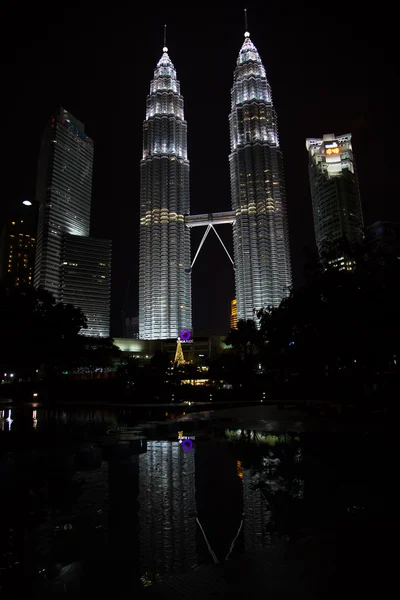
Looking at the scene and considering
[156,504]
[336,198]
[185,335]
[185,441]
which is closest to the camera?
[156,504]

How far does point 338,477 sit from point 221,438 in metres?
6.89

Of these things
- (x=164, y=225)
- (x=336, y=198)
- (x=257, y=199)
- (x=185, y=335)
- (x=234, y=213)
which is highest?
(x=336, y=198)

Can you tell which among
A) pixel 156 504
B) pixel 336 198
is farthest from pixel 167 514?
pixel 336 198

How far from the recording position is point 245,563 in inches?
176

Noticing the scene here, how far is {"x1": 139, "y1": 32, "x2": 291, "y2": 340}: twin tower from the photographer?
6186 inches

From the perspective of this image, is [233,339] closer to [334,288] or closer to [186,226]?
[334,288]

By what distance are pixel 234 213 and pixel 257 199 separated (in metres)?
12.5

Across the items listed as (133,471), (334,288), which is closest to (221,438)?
(133,471)

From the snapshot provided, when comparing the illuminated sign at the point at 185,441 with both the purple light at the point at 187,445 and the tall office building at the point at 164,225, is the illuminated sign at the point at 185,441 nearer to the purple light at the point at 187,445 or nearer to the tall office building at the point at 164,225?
the purple light at the point at 187,445

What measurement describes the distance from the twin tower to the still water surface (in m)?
143

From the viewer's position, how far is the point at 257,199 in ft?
525

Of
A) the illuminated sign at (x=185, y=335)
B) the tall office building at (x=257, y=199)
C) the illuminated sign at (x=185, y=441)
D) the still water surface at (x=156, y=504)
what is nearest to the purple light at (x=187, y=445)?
the illuminated sign at (x=185, y=441)

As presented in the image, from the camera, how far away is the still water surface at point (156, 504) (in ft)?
14.8

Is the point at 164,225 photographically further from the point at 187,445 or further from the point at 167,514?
the point at 167,514
